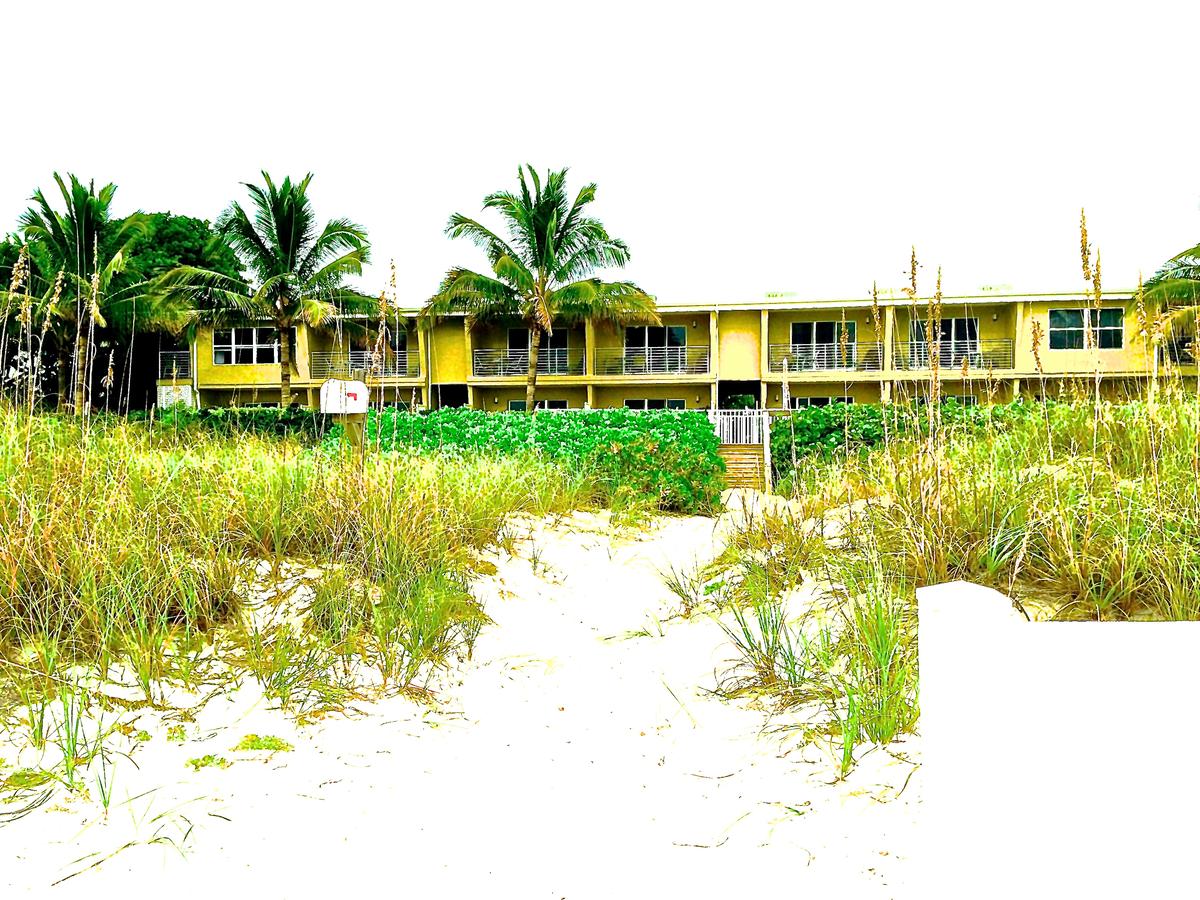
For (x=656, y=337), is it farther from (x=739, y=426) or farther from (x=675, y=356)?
(x=739, y=426)

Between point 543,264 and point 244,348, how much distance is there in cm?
1336

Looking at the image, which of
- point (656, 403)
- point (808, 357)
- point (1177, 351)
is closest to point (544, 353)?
point (656, 403)

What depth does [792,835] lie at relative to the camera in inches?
117

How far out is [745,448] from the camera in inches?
707

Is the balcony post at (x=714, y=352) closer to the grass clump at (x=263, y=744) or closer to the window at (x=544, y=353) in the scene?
the window at (x=544, y=353)

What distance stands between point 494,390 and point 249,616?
2942 cm

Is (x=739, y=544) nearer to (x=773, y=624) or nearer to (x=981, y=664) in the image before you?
(x=773, y=624)

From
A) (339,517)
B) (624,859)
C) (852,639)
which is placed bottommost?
(624,859)

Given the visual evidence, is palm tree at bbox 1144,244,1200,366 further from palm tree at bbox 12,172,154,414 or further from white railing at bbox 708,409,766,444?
palm tree at bbox 12,172,154,414

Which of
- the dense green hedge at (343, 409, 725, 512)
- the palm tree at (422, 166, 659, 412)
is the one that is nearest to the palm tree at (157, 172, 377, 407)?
the palm tree at (422, 166, 659, 412)

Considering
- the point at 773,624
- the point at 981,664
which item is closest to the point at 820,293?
the point at 773,624

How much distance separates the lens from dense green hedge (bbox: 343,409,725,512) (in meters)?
9.98

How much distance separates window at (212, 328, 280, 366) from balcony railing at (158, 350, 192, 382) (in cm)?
123

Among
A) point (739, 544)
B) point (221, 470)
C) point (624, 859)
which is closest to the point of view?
point (624, 859)
